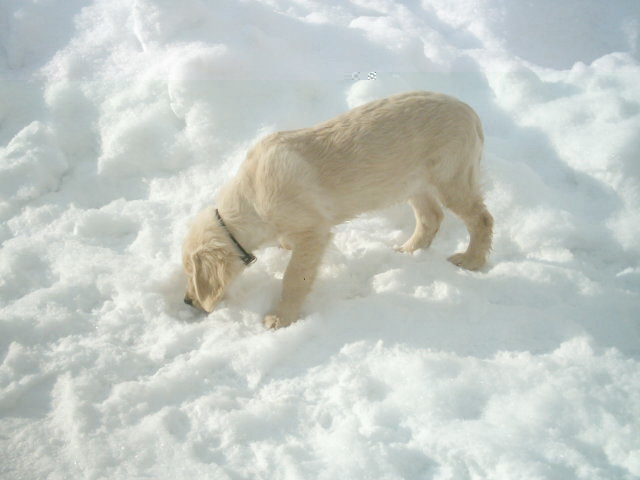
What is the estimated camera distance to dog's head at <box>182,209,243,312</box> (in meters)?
3.14

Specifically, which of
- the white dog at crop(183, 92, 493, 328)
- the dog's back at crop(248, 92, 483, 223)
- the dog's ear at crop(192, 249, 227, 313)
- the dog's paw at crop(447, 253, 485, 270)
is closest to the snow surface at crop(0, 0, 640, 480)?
the dog's paw at crop(447, 253, 485, 270)

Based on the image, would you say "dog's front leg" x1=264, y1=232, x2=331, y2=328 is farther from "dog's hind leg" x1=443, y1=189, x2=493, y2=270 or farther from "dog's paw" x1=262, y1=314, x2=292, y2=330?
"dog's hind leg" x1=443, y1=189, x2=493, y2=270

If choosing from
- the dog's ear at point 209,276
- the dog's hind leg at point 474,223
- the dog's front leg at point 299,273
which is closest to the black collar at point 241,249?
the dog's ear at point 209,276

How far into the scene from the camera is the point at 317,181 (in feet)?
10.6

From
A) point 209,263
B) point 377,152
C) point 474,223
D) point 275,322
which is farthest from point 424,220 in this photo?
point 209,263

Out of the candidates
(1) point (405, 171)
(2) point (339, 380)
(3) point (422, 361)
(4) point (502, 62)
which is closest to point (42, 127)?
(1) point (405, 171)

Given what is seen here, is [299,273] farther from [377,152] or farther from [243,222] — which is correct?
[377,152]

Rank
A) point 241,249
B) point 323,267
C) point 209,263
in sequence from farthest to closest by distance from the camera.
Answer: point 323,267 < point 241,249 < point 209,263

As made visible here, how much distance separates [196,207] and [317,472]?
7.59 feet

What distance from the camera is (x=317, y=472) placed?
7.41ft

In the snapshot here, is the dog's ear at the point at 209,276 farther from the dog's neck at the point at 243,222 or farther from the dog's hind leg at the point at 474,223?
the dog's hind leg at the point at 474,223

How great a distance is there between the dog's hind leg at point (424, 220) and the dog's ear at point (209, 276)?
54.5 inches

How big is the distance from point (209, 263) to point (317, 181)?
32.1 inches

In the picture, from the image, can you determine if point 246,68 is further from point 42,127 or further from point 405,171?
point 405,171
